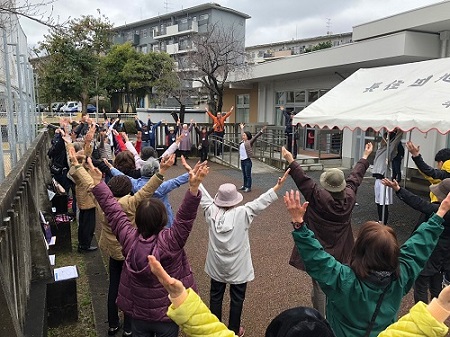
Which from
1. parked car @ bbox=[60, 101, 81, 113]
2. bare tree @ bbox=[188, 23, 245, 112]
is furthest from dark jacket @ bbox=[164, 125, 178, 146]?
parked car @ bbox=[60, 101, 81, 113]

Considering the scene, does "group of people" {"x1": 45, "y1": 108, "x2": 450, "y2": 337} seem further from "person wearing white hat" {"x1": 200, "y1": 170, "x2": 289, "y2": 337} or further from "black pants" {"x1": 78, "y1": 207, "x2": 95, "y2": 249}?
"black pants" {"x1": 78, "y1": 207, "x2": 95, "y2": 249}

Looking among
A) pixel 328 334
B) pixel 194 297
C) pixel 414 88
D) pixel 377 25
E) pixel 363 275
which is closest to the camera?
pixel 328 334

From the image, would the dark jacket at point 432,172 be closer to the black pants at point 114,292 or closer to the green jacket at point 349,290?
the green jacket at point 349,290

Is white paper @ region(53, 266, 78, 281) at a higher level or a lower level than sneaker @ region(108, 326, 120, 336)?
higher

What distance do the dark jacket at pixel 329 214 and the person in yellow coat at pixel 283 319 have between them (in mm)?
1846

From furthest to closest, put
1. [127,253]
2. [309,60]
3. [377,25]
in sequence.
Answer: [309,60] → [377,25] → [127,253]

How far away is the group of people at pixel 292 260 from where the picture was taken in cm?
145

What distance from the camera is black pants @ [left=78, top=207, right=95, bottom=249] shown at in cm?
557

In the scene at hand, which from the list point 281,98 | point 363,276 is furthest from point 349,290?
point 281,98

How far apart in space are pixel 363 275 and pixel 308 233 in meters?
0.34

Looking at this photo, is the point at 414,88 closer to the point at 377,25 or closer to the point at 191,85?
the point at 377,25

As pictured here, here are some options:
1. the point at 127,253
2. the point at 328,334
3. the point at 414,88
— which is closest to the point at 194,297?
the point at 328,334

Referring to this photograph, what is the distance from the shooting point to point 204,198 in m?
3.52

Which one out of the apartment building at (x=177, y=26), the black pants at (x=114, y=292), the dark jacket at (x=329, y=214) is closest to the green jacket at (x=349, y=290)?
the dark jacket at (x=329, y=214)
